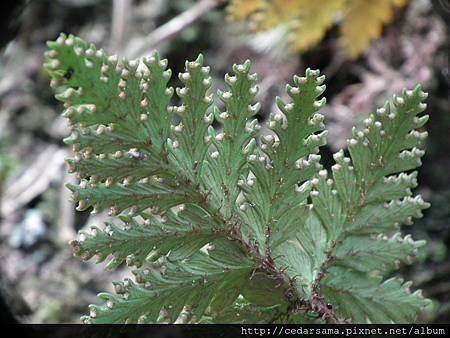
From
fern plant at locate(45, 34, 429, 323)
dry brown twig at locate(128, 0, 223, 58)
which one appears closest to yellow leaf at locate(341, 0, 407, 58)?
dry brown twig at locate(128, 0, 223, 58)

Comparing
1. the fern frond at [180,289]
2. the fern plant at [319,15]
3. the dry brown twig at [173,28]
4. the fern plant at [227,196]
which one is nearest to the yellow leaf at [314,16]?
the fern plant at [319,15]

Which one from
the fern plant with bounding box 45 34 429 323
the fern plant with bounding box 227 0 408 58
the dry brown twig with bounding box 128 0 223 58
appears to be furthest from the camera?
the dry brown twig with bounding box 128 0 223 58

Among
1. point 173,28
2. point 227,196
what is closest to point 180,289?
point 227,196

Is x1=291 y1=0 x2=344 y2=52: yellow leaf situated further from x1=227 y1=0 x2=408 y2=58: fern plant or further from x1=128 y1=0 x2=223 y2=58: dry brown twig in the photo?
x1=128 y1=0 x2=223 y2=58: dry brown twig

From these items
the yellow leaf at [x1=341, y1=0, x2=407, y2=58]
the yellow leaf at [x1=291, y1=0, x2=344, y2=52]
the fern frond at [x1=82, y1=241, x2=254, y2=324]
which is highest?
the yellow leaf at [x1=291, y1=0, x2=344, y2=52]

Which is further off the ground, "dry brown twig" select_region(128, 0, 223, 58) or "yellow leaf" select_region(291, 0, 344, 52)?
"dry brown twig" select_region(128, 0, 223, 58)

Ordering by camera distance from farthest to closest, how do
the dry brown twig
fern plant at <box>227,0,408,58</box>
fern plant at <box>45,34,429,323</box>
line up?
the dry brown twig < fern plant at <box>227,0,408,58</box> < fern plant at <box>45,34,429,323</box>

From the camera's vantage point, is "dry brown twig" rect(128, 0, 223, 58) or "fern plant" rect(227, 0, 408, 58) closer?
"fern plant" rect(227, 0, 408, 58)
